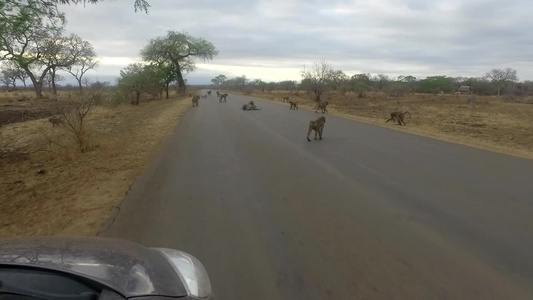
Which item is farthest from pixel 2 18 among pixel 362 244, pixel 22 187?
pixel 362 244

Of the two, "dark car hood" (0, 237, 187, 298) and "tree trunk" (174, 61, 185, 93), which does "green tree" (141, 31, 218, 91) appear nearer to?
"tree trunk" (174, 61, 185, 93)

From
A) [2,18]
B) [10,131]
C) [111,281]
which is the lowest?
[10,131]

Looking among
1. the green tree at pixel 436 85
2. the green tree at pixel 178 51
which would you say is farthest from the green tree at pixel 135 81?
the green tree at pixel 436 85

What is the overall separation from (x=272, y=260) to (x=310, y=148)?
26.4ft

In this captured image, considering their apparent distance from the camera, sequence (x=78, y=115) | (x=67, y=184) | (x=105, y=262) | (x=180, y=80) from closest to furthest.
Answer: (x=105, y=262) < (x=67, y=184) < (x=78, y=115) < (x=180, y=80)

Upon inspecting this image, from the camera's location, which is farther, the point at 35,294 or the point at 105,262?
the point at 105,262

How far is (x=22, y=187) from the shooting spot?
8516 mm

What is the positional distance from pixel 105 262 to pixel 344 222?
4.19 metres

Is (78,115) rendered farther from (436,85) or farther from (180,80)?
(436,85)

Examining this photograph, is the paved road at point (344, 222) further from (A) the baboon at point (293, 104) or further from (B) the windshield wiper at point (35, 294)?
(A) the baboon at point (293, 104)

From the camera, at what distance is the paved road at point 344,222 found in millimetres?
3963

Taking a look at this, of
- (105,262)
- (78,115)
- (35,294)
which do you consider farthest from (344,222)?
(78,115)

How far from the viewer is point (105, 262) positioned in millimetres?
2115

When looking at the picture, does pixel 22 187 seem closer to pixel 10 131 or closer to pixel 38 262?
pixel 38 262
